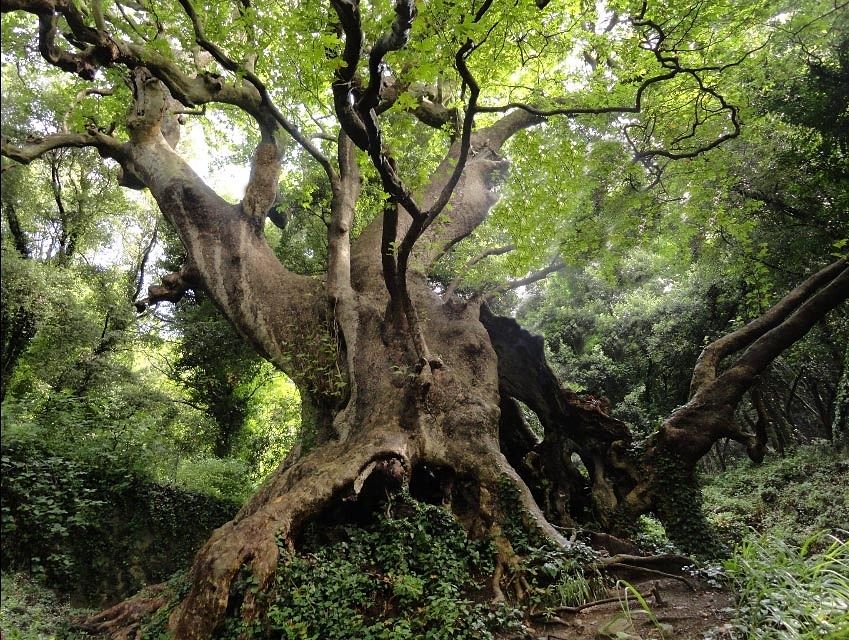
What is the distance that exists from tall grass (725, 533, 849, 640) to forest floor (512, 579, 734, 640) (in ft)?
0.74

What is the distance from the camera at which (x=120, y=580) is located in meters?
6.30

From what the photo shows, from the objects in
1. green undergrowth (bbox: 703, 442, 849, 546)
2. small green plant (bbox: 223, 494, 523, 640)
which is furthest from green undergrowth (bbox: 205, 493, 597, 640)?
green undergrowth (bbox: 703, 442, 849, 546)

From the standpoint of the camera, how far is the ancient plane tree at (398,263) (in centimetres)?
468

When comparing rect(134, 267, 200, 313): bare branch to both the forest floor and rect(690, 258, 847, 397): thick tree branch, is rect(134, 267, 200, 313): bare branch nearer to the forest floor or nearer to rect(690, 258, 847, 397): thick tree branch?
the forest floor

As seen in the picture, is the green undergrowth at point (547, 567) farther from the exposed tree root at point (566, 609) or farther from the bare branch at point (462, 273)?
the bare branch at point (462, 273)

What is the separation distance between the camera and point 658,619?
3.66 m

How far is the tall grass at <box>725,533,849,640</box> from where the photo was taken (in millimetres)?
2453

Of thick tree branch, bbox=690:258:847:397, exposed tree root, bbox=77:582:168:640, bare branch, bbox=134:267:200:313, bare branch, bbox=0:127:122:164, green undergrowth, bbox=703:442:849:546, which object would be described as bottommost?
green undergrowth, bbox=703:442:849:546

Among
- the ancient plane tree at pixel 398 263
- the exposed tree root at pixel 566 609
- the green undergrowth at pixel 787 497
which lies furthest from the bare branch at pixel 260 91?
the green undergrowth at pixel 787 497

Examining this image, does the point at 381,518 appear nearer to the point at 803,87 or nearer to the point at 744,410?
the point at 803,87

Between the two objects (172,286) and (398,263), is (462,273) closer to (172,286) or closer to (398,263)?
(398,263)

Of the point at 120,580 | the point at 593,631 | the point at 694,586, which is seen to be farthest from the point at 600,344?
the point at 120,580

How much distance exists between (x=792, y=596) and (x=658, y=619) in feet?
4.01

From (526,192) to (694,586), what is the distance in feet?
18.0
